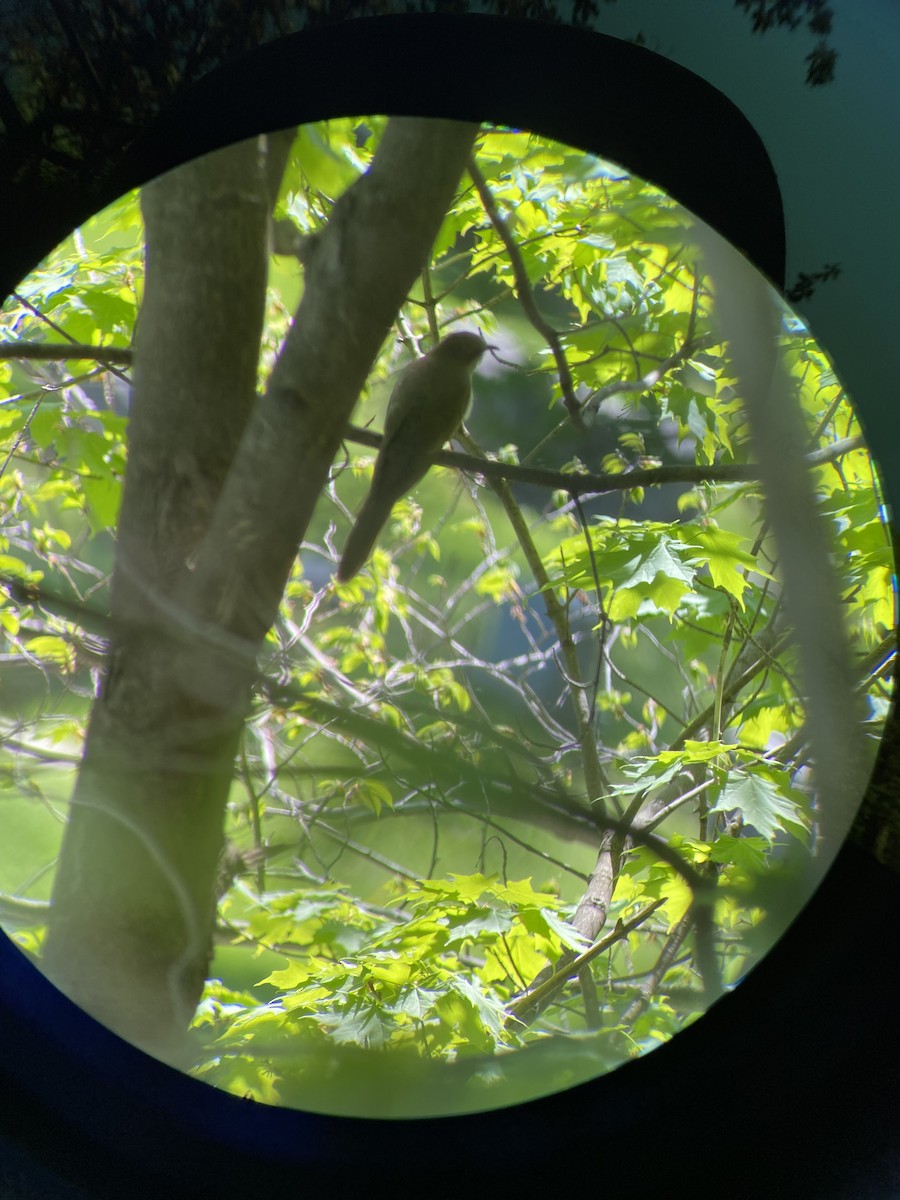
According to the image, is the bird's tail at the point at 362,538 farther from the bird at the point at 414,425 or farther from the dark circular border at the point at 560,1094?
the dark circular border at the point at 560,1094

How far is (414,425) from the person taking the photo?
77 cm

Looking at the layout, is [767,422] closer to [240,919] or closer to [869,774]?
[869,774]

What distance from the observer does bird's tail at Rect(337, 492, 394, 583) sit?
80 centimetres

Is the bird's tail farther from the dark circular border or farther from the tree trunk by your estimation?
the dark circular border

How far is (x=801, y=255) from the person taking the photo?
2.07 ft

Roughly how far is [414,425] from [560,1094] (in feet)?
2.12

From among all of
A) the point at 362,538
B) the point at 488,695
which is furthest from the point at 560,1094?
the point at 362,538

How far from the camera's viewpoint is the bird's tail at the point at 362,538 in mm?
796

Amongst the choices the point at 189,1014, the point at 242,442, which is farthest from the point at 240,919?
the point at 242,442

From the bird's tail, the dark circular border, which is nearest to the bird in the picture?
the bird's tail

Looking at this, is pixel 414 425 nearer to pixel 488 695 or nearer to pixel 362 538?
pixel 362 538

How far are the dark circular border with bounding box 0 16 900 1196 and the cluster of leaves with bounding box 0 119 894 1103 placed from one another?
44 mm

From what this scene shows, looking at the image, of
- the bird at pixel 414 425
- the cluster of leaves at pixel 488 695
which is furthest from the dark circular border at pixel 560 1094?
the bird at pixel 414 425

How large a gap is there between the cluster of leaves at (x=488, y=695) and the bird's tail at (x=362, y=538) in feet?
0.05
